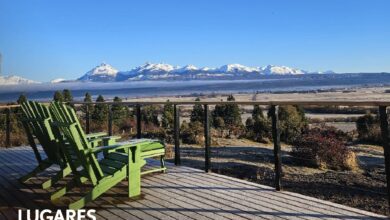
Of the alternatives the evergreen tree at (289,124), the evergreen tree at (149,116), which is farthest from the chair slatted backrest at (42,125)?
the evergreen tree at (149,116)

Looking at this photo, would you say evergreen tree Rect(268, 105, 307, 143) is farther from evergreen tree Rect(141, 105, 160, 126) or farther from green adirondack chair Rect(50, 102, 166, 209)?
green adirondack chair Rect(50, 102, 166, 209)

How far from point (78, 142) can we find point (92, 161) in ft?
0.72

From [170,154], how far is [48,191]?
413cm

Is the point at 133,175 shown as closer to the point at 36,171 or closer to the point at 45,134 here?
the point at 45,134

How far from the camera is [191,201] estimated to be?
3.78 metres

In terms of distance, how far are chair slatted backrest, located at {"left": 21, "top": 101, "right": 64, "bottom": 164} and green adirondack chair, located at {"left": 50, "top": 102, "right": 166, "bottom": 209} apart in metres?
0.12

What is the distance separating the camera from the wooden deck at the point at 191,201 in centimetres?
338

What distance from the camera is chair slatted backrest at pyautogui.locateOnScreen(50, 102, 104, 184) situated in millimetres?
3559

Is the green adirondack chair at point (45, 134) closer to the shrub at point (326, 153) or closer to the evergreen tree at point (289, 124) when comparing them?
the shrub at point (326, 153)

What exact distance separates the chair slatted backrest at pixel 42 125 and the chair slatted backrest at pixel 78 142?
310 millimetres

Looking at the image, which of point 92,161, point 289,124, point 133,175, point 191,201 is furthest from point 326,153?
point 92,161

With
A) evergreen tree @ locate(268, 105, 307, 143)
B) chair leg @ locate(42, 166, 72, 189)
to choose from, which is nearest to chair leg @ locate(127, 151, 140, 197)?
chair leg @ locate(42, 166, 72, 189)

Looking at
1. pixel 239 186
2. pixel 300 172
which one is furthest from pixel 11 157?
pixel 300 172

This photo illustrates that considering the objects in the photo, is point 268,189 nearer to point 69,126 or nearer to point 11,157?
point 69,126
